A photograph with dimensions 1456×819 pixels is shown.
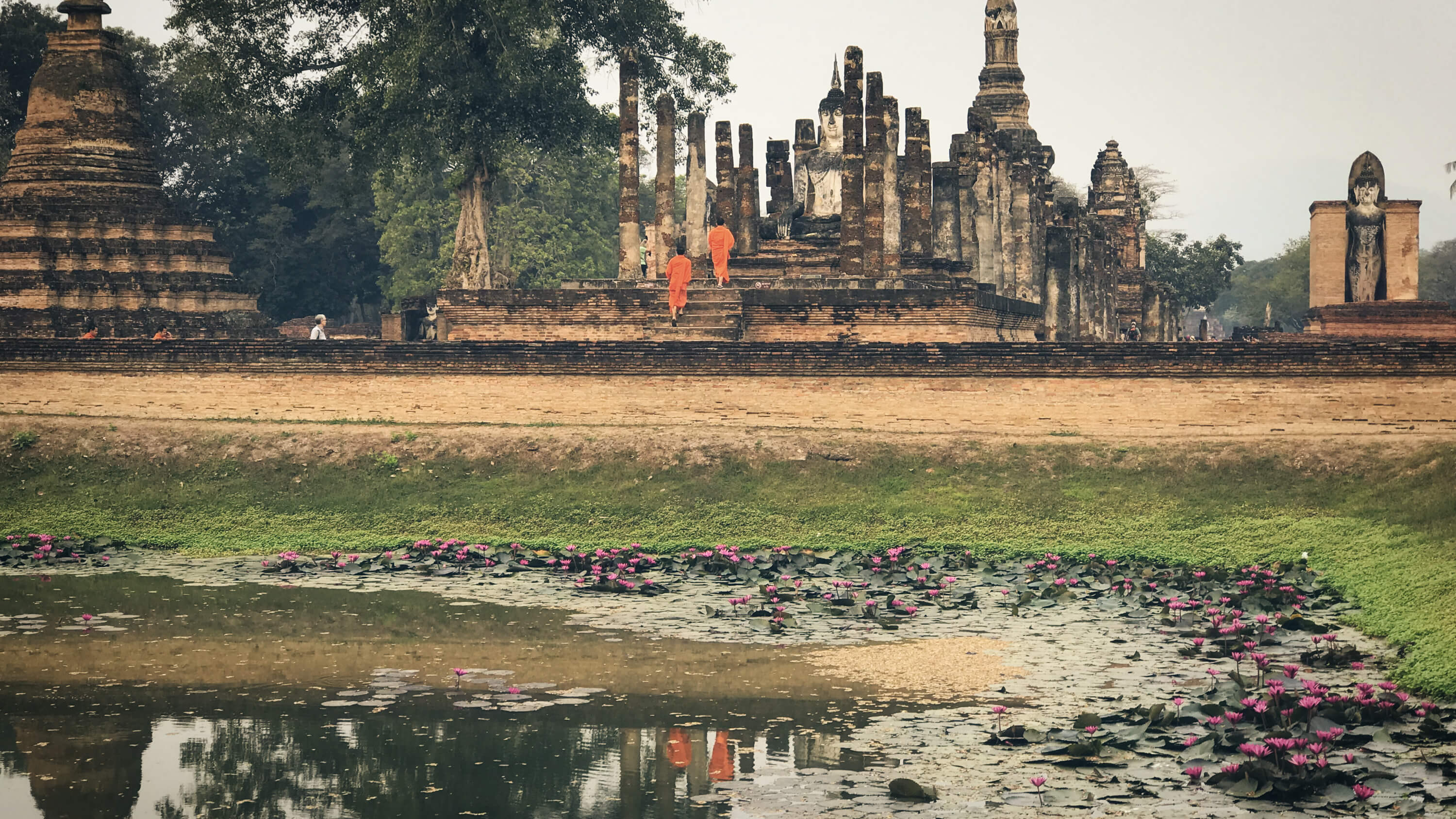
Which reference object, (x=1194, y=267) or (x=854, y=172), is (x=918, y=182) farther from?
(x=1194, y=267)

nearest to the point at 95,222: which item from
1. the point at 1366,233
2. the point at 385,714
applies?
the point at 385,714

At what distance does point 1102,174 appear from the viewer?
43.1 m

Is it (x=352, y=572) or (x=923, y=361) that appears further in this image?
(x=923, y=361)

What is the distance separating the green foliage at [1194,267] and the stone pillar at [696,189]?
3466 centimetres

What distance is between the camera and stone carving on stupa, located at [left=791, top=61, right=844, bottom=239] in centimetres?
2992

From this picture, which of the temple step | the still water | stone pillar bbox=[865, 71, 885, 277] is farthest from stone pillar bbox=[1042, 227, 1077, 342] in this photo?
the still water

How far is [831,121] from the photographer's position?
99.4 feet

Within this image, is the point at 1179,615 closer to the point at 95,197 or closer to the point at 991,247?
the point at 991,247

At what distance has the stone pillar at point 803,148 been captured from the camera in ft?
99.8

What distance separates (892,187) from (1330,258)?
847 centimetres

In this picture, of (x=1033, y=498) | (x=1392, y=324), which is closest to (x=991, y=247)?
(x=1392, y=324)

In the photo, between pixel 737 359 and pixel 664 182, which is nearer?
pixel 737 359

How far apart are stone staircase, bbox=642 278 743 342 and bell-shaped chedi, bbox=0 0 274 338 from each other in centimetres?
916

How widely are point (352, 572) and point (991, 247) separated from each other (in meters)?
18.0
